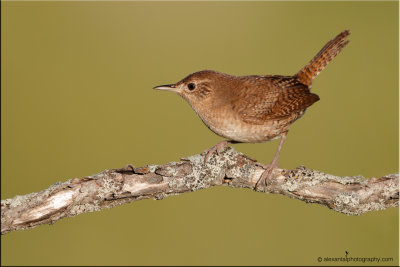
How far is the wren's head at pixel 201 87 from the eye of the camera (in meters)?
3.35

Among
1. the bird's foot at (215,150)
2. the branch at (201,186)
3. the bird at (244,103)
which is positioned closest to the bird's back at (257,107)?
the bird at (244,103)

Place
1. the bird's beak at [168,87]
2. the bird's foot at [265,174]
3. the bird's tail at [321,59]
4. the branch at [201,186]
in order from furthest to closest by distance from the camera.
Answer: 1. the bird's tail at [321,59]
2. the bird's beak at [168,87]
3. the bird's foot at [265,174]
4. the branch at [201,186]

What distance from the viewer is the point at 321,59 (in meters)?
3.72

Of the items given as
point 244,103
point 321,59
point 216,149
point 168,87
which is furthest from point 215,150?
point 321,59

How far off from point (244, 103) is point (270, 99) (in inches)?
11.9

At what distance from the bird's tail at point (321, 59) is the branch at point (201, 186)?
1.19 m

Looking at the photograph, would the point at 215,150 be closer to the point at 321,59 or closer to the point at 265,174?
the point at 265,174

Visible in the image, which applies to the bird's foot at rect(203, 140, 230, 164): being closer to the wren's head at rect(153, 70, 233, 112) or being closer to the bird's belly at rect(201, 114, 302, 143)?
the bird's belly at rect(201, 114, 302, 143)

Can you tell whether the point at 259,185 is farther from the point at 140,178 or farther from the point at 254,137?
the point at 140,178

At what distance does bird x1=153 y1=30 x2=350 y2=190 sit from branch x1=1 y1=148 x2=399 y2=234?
0.19 m

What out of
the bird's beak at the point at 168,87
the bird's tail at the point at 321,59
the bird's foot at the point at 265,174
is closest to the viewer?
the bird's foot at the point at 265,174

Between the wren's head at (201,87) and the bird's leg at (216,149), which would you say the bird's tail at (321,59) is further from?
the bird's leg at (216,149)

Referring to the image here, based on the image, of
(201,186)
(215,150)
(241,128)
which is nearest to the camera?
(201,186)

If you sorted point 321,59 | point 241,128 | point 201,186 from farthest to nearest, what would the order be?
point 321,59 → point 241,128 → point 201,186
